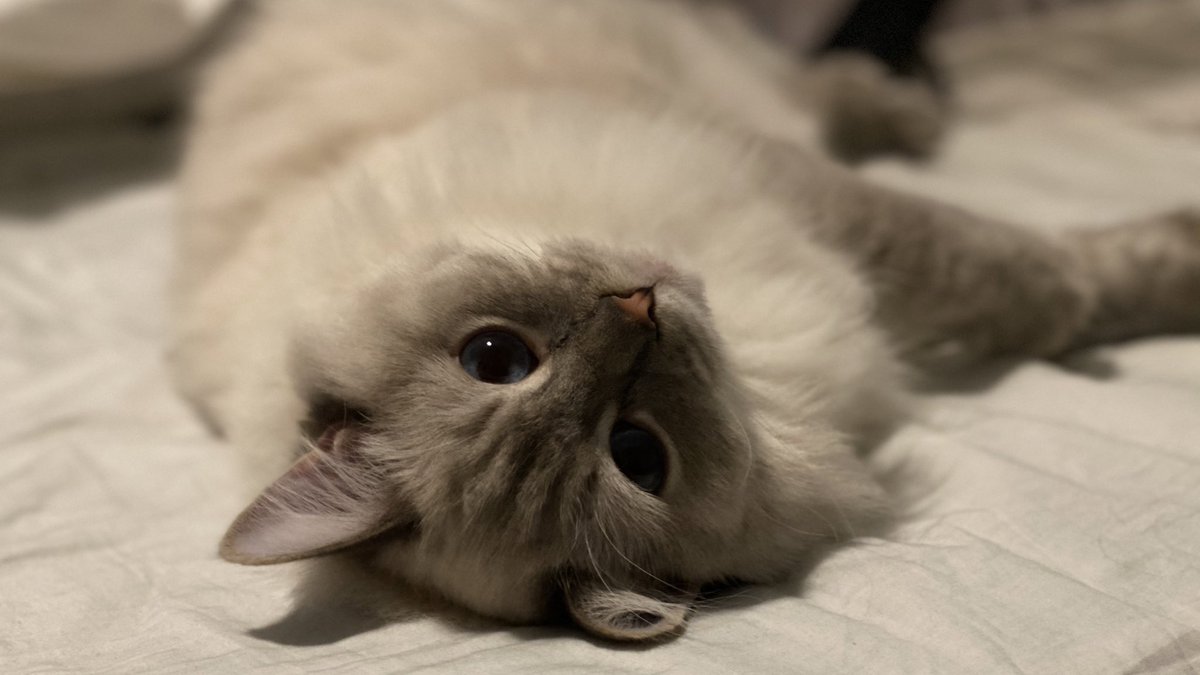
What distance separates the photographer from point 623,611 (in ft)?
3.10

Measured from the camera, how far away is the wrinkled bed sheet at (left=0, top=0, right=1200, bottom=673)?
2.86 ft

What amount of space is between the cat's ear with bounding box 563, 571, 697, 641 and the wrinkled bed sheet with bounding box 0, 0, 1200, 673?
0.02m

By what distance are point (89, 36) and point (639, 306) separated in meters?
1.49

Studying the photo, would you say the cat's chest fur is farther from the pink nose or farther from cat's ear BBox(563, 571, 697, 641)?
cat's ear BBox(563, 571, 697, 641)

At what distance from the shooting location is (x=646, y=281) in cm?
100

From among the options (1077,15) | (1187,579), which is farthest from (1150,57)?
(1187,579)

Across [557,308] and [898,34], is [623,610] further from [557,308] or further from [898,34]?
[898,34]

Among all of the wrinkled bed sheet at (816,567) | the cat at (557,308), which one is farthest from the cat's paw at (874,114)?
the cat at (557,308)

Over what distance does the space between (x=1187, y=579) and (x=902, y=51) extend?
1517 mm

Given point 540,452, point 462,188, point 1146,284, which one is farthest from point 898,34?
point 540,452

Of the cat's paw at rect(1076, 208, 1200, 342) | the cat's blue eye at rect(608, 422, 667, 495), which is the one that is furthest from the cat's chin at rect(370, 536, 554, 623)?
the cat's paw at rect(1076, 208, 1200, 342)

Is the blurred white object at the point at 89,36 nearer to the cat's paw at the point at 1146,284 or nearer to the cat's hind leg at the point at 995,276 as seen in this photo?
the cat's hind leg at the point at 995,276

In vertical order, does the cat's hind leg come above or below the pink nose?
below

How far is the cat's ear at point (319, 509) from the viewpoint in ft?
2.95
